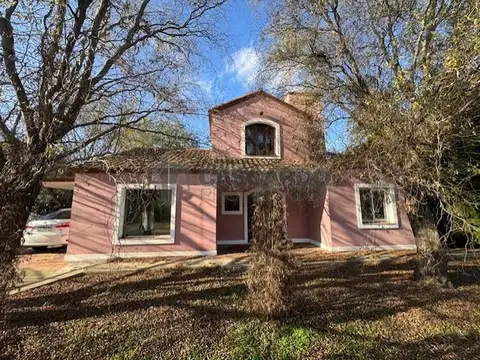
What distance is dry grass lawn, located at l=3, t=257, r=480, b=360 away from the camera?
4.56 m

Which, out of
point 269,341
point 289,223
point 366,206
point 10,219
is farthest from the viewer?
point 289,223

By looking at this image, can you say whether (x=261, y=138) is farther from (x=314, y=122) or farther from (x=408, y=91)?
(x=408, y=91)

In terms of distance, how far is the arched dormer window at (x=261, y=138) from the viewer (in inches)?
547

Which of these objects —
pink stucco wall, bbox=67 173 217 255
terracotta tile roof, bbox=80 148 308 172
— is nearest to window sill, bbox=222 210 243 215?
pink stucco wall, bbox=67 173 217 255

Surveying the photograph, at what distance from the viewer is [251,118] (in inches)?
551

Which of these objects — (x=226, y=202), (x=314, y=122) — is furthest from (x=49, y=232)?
(x=314, y=122)

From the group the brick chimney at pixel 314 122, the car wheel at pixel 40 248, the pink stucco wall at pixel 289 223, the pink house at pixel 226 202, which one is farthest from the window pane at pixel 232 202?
the car wheel at pixel 40 248

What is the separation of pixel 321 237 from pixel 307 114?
6.11 meters

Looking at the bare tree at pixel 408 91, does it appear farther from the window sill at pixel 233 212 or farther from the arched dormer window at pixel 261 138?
the window sill at pixel 233 212

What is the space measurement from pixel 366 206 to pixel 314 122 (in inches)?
222

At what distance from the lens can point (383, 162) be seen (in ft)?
21.0

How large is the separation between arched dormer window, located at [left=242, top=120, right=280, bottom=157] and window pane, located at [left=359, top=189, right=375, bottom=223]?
442 centimetres

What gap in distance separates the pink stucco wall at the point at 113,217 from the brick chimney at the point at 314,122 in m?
4.47

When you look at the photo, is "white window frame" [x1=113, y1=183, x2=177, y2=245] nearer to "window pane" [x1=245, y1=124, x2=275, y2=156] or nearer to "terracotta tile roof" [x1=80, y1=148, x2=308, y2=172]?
"terracotta tile roof" [x1=80, y1=148, x2=308, y2=172]
